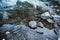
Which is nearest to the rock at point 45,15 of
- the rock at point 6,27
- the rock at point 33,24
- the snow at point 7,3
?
the rock at point 33,24

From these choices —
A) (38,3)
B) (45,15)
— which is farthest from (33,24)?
(38,3)

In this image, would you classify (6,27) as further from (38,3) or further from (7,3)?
(38,3)

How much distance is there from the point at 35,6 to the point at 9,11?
72cm

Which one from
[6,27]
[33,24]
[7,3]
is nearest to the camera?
[6,27]

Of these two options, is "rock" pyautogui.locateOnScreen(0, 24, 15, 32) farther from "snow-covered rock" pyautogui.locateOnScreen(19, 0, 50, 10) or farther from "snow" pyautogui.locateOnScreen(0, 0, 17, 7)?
"snow-covered rock" pyautogui.locateOnScreen(19, 0, 50, 10)

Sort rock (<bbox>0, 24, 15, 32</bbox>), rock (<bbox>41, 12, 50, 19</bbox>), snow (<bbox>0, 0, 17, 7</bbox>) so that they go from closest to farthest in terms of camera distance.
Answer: rock (<bbox>0, 24, 15, 32</bbox>) → rock (<bbox>41, 12, 50, 19</bbox>) → snow (<bbox>0, 0, 17, 7</bbox>)

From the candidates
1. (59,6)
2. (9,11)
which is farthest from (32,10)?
(59,6)

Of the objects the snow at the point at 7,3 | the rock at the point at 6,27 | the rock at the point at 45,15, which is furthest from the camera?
the snow at the point at 7,3

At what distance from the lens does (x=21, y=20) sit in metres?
2.94

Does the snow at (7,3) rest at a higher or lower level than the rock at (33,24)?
higher

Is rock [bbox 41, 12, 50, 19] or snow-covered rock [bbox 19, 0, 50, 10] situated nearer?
rock [bbox 41, 12, 50, 19]

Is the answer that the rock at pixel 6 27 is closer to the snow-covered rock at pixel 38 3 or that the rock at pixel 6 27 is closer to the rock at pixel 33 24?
the rock at pixel 33 24

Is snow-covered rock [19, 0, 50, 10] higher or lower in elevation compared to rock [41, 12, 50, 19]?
higher

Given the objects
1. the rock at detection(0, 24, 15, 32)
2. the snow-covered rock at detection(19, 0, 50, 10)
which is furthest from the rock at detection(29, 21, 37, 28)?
the snow-covered rock at detection(19, 0, 50, 10)
